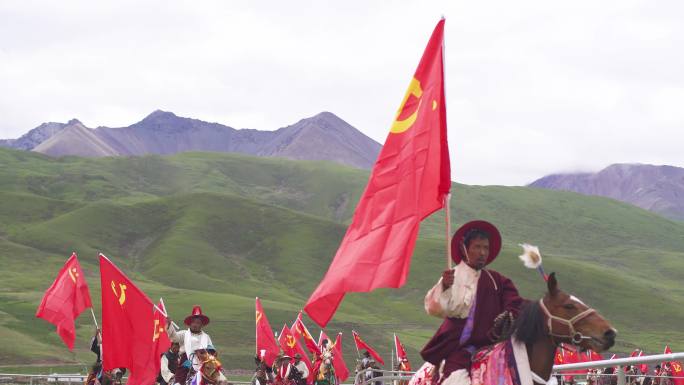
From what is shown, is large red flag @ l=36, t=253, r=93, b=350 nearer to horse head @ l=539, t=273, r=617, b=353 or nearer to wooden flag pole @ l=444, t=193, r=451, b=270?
wooden flag pole @ l=444, t=193, r=451, b=270

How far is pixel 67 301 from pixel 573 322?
21.8m

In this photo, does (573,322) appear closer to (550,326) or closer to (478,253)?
(550,326)

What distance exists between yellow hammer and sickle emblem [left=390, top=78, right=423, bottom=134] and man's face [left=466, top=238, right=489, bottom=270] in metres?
1.65

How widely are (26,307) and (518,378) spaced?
11480 cm

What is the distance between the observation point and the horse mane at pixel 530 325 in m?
8.74

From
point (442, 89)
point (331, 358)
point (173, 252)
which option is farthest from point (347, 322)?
point (442, 89)


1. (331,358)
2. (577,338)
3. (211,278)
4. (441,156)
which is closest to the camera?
(577,338)

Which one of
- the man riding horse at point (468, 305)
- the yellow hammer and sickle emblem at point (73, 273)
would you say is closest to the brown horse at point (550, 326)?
the man riding horse at point (468, 305)

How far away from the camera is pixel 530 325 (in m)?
8.73

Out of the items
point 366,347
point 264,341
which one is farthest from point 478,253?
point 366,347

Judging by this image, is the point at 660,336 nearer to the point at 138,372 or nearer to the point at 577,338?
the point at 138,372

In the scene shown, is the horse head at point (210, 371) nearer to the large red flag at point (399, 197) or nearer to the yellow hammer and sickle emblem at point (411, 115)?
the large red flag at point (399, 197)

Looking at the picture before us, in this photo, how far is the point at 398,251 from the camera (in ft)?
30.4

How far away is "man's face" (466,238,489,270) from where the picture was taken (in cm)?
920
